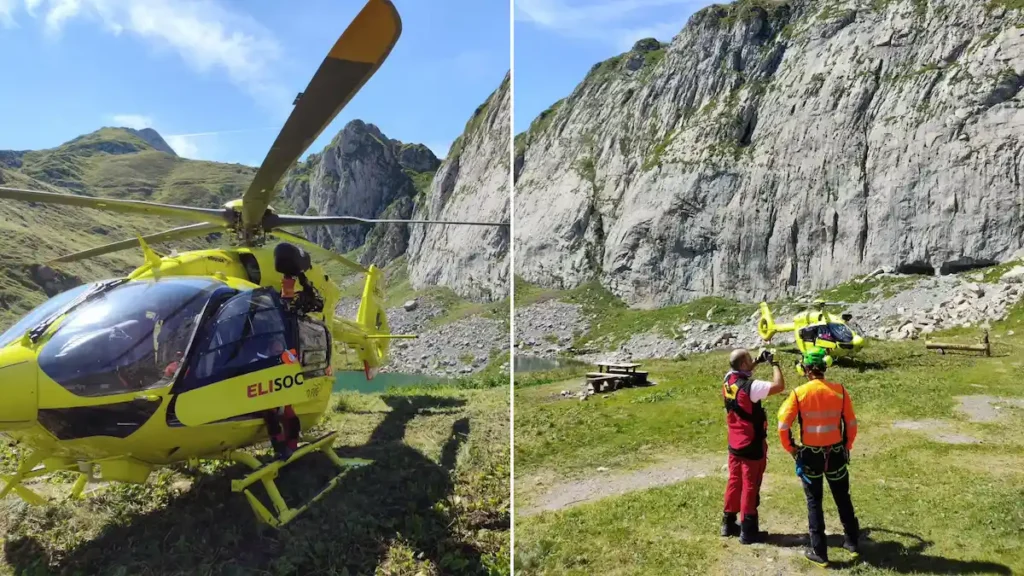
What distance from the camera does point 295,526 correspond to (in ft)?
17.9

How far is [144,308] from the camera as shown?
214 inches

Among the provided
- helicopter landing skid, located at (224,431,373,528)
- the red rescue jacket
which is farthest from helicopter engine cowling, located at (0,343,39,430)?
the red rescue jacket

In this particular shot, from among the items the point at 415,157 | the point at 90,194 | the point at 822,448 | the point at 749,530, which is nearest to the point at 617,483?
the point at 749,530

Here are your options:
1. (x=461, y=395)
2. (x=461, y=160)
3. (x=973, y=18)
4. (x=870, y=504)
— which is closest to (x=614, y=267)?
(x=973, y=18)

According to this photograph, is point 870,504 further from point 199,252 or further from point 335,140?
point 335,140

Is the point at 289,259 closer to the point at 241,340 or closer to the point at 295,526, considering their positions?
the point at 241,340

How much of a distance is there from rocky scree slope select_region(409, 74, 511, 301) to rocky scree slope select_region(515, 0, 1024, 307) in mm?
4757

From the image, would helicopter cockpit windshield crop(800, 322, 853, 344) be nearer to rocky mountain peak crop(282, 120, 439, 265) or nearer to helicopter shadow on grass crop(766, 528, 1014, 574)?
helicopter shadow on grass crop(766, 528, 1014, 574)

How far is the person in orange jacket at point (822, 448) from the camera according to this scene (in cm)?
553

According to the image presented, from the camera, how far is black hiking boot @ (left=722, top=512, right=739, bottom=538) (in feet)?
20.5

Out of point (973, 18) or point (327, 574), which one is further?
point (973, 18)

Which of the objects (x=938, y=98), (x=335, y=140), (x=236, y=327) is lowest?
(x=236, y=327)

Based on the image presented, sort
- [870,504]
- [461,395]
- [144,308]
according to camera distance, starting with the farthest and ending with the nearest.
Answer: [461,395] < [870,504] < [144,308]

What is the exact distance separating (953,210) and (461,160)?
78815mm
